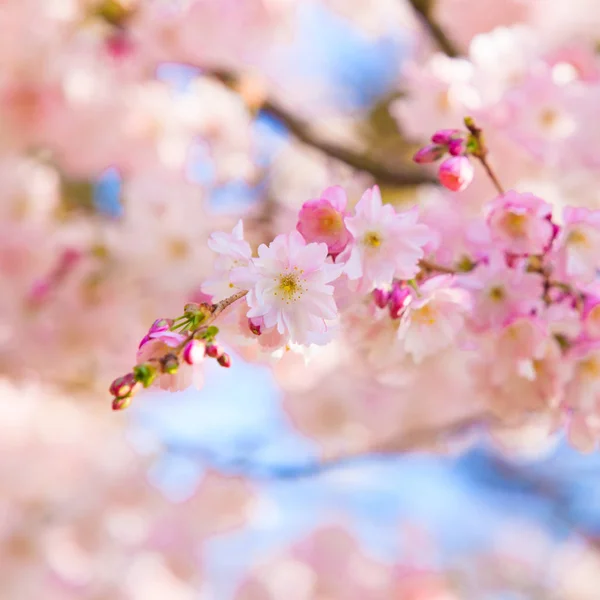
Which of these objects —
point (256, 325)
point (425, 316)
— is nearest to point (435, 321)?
point (425, 316)

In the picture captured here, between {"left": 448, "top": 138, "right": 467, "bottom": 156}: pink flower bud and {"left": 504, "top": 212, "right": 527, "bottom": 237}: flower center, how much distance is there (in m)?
0.09

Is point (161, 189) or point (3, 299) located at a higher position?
point (161, 189)

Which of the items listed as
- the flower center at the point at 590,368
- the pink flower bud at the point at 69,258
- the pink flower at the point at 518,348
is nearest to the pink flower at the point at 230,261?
the pink flower at the point at 518,348

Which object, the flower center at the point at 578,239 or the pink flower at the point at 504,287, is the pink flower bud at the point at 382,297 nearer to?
the pink flower at the point at 504,287

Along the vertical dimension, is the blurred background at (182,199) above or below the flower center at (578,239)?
below

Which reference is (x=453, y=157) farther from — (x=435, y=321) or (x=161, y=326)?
(x=161, y=326)

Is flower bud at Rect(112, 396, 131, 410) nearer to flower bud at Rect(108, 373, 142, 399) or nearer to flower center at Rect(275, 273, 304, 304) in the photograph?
flower bud at Rect(108, 373, 142, 399)

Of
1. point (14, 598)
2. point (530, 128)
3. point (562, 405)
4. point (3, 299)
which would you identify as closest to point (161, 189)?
point (3, 299)

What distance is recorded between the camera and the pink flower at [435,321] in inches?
29.7

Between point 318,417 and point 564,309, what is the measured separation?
195cm

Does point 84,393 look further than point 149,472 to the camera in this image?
No

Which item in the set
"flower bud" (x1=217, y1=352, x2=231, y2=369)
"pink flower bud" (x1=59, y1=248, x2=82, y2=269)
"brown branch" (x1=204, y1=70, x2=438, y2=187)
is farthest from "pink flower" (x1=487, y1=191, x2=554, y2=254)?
"pink flower bud" (x1=59, y1=248, x2=82, y2=269)

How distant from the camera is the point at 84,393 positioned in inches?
88.6

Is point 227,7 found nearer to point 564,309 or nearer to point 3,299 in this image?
point 3,299
